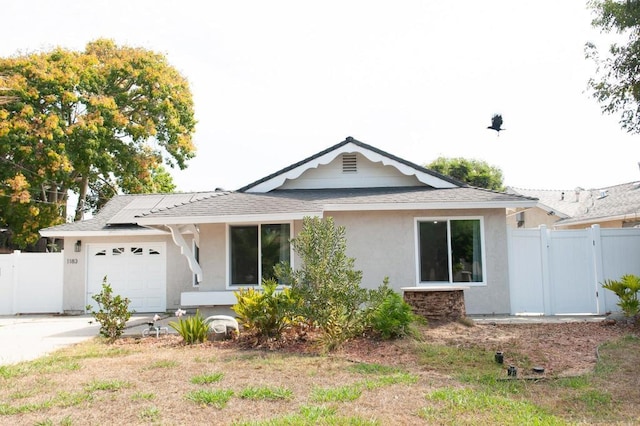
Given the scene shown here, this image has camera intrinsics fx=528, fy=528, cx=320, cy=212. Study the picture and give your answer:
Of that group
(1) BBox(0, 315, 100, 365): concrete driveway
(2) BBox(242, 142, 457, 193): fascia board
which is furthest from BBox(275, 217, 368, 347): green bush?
(2) BBox(242, 142, 457, 193): fascia board

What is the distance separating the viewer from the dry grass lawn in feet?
17.4

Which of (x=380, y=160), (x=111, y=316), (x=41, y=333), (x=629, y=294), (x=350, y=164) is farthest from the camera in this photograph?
(x=350, y=164)

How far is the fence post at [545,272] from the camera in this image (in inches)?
513

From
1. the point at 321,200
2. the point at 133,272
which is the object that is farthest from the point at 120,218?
the point at 321,200

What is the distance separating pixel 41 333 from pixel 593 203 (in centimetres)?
2332

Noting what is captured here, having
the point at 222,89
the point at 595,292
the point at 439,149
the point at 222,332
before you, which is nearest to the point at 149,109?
the point at 222,89

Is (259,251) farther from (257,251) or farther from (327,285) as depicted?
(327,285)

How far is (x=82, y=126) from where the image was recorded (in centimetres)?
2409

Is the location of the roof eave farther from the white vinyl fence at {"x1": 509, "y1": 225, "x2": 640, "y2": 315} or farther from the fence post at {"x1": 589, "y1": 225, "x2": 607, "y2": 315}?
the fence post at {"x1": 589, "y1": 225, "x2": 607, "y2": 315}

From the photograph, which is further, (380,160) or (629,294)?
(380,160)

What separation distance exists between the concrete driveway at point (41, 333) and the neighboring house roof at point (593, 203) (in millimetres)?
17139

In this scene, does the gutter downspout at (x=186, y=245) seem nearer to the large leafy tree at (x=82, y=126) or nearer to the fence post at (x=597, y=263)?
the fence post at (x=597, y=263)

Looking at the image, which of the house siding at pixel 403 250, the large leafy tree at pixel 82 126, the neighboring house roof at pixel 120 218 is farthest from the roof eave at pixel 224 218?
the large leafy tree at pixel 82 126

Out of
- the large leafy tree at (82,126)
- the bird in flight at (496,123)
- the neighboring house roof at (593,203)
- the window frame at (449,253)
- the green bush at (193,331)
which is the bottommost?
the green bush at (193,331)
